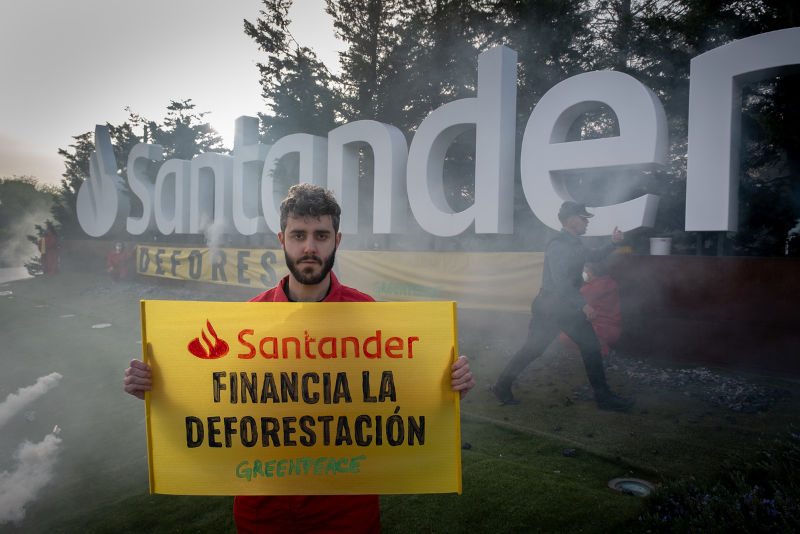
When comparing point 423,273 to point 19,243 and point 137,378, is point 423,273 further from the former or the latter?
point 19,243

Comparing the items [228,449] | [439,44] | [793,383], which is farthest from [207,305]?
[439,44]

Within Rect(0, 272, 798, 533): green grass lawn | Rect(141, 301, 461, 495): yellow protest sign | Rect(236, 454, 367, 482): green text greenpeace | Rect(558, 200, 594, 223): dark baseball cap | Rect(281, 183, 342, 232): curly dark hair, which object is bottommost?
Rect(0, 272, 798, 533): green grass lawn

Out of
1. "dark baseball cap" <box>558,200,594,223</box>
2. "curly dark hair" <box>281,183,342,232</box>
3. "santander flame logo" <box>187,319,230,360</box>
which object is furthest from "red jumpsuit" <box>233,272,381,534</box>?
"dark baseball cap" <box>558,200,594,223</box>

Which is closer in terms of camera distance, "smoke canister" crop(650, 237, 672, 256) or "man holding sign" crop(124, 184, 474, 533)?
"man holding sign" crop(124, 184, 474, 533)

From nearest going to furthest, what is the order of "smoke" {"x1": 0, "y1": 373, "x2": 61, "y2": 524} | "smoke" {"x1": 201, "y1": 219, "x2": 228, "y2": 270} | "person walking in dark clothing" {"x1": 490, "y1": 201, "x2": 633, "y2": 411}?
"smoke" {"x1": 0, "y1": 373, "x2": 61, "y2": 524} < "person walking in dark clothing" {"x1": 490, "y1": 201, "x2": 633, "y2": 411} < "smoke" {"x1": 201, "y1": 219, "x2": 228, "y2": 270}

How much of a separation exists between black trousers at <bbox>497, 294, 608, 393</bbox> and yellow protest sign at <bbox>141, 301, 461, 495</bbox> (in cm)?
310

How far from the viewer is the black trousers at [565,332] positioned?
4.64m

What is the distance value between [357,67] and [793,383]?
16376 millimetres

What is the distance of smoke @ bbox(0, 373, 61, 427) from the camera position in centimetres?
511

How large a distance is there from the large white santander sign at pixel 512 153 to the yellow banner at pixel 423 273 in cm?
80

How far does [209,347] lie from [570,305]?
3.68 m

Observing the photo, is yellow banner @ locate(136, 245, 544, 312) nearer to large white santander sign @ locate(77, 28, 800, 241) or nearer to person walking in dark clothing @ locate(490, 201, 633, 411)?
large white santander sign @ locate(77, 28, 800, 241)

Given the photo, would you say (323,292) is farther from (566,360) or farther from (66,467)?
(566,360)

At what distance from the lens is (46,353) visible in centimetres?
784
